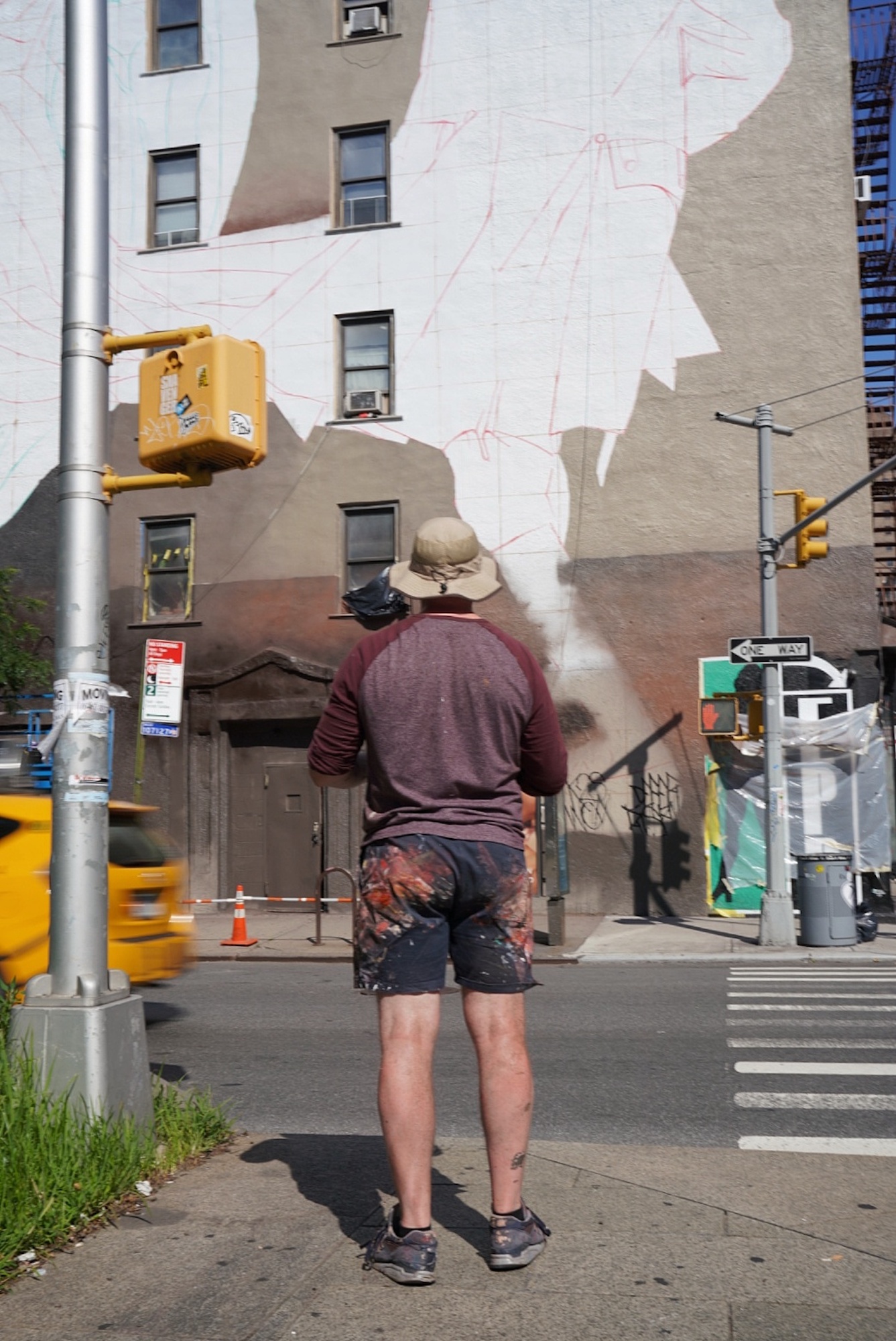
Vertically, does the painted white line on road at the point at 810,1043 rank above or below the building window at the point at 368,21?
below

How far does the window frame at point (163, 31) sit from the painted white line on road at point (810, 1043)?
20.4 metres

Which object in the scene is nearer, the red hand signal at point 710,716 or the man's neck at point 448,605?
the man's neck at point 448,605

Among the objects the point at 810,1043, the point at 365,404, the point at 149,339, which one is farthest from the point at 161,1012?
the point at 365,404

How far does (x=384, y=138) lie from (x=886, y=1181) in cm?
2101

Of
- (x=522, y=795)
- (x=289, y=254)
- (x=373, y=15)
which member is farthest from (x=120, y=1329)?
(x=373, y=15)

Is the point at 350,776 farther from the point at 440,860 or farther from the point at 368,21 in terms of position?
the point at 368,21

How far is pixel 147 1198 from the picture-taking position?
437 centimetres

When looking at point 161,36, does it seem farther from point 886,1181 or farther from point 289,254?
point 886,1181

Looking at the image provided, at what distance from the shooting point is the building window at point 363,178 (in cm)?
2256

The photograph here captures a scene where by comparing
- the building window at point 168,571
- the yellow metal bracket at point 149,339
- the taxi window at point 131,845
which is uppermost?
the building window at point 168,571

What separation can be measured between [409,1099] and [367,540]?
1865 centimetres

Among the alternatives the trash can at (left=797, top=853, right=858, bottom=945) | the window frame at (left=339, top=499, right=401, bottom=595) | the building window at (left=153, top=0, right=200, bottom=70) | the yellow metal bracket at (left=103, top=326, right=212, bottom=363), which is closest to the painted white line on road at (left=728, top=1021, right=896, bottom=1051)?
the yellow metal bracket at (left=103, top=326, right=212, bottom=363)

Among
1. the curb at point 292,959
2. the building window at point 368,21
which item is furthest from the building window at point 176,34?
the curb at point 292,959

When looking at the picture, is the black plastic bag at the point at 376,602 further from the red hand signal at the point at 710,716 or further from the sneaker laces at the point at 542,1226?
the sneaker laces at the point at 542,1226
